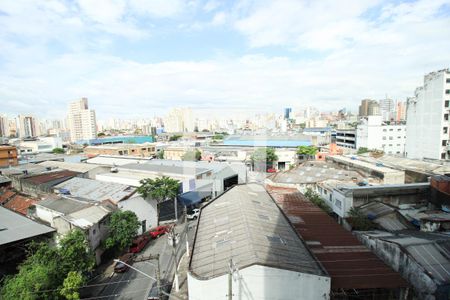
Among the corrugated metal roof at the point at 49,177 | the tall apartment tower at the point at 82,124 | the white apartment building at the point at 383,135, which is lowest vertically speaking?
the corrugated metal roof at the point at 49,177

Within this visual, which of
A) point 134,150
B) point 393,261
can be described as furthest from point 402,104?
point 393,261

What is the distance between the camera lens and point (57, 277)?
38.8 feet

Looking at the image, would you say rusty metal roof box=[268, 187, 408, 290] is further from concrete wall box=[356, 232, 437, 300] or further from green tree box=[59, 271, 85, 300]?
green tree box=[59, 271, 85, 300]

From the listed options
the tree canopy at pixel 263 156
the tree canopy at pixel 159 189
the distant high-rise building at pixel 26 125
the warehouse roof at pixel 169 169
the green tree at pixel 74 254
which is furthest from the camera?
the distant high-rise building at pixel 26 125

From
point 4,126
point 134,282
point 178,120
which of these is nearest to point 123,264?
point 134,282

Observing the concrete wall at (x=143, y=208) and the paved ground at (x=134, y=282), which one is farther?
the concrete wall at (x=143, y=208)

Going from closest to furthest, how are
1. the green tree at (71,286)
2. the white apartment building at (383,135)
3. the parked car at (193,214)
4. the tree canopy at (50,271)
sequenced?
the tree canopy at (50,271) < the green tree at (71,286) < the parked car at (193,214) < the white apartment building at (383,135)

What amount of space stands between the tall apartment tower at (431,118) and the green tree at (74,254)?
43.3m

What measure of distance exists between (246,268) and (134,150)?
5328 centimetres

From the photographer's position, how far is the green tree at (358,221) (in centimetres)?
1742

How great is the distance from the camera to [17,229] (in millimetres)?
15633

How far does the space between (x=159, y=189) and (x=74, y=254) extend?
9.12 m

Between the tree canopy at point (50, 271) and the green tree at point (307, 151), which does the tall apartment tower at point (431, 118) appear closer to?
the green tree at point (307, 151)

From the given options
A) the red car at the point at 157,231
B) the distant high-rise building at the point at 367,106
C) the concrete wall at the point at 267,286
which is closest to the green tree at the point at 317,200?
the red car at the point at 157,231
